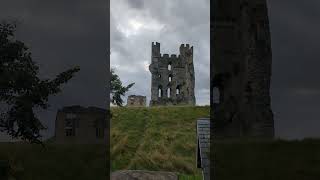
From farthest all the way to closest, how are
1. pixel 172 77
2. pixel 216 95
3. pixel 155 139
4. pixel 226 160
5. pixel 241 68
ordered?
pixel 172 77 < pixel 155 139 < pixel 216 95 < pixel 241 68 < pixel 226 160

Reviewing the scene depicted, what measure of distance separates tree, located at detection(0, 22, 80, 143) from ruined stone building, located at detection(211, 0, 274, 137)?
89.1 inches

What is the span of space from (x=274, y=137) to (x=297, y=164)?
18.3 inches

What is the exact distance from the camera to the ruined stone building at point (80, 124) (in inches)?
295

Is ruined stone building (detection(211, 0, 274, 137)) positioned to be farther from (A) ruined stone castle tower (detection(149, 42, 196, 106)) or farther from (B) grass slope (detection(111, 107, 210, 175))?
(A) ruined stone castle tower (detection(149, 42, 196, 106))

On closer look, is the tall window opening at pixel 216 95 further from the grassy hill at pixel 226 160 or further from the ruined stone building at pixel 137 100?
the ruined stone building at pixel 137 100

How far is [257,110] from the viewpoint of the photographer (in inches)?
271

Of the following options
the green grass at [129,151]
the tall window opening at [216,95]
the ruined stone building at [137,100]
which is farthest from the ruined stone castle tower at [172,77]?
the tall window opening at [216,95]

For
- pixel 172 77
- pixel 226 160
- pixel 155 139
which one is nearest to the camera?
pixel 226 160

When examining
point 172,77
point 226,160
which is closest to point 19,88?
point 226,160

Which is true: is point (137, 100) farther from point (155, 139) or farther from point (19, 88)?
point (19, 88)

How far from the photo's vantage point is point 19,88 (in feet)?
23.7

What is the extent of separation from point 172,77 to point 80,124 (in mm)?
40269

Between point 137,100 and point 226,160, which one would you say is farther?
point 137,100

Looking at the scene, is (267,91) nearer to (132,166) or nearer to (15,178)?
(15,178)
